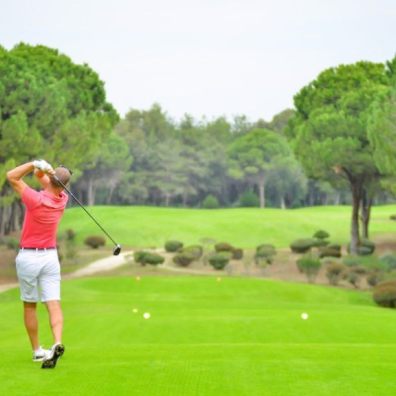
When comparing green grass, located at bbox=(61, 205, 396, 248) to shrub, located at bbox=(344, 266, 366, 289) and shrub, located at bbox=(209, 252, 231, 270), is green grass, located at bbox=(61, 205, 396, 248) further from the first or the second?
shrub, located at bbox=(344, 266, 366, 289)

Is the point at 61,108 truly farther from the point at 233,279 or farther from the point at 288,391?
the point at 288,391

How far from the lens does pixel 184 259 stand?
56062 millimetres

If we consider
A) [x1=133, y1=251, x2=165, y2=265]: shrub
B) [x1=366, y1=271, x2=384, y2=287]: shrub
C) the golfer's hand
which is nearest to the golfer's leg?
the golfer's hand

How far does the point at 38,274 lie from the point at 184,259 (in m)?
46.0

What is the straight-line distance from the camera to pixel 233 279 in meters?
42.7

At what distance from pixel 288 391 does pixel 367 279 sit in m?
38.1

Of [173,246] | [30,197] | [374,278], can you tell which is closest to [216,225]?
[173,246]

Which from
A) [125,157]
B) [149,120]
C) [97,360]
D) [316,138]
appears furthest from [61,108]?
[149,120]

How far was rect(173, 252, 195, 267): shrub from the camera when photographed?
56.1 metres

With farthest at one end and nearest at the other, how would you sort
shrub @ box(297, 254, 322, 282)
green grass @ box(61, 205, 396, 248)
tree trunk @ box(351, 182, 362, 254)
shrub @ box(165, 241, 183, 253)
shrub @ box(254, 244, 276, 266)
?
green grass @ box(61, 205, 396, 248) → shrub @ box(165, 241, 183, 253) → tree trunk @ box(351, 182, 362, 254) → shrub @ box(254, 244, 276, 266) → shrub @ box(297, 254, 322, 282)

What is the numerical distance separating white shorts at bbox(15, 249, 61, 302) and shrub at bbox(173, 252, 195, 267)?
45.7 m

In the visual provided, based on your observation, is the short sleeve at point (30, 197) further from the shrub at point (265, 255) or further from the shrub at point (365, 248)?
the shrub at point (365, 248)

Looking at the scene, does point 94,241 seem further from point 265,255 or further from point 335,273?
point 335,273

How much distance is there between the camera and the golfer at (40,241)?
10148 mm
